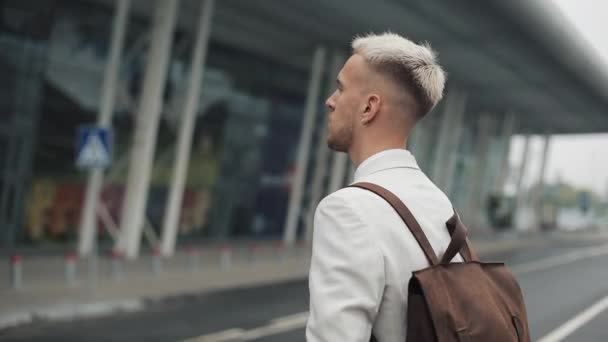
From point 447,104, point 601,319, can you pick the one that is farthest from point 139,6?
point 447,104

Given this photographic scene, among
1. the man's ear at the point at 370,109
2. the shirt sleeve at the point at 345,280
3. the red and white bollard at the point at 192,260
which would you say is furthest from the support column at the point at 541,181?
the shirt sleeve at the point at 345,280

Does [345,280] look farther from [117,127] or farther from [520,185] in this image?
[520,185]

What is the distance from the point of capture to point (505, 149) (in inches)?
1665

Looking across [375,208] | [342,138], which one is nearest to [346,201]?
[375,208]

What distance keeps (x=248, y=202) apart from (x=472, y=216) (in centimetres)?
1939

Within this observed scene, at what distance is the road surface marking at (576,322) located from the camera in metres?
9.98

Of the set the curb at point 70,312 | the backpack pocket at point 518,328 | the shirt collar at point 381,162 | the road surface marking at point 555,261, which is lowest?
the road surface marking at point 555,261

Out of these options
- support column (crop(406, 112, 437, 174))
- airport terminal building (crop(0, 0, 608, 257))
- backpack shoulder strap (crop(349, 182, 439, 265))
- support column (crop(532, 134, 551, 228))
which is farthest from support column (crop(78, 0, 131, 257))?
support column (crop(532, 134, 551, 228))

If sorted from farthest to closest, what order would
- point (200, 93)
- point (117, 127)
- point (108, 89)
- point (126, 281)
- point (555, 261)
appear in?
point (555, 261)
point (200, 93)
point (117, 127)
point (108, 89)
point (126, 281)

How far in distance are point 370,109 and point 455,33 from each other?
20.7m

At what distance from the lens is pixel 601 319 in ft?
39.1

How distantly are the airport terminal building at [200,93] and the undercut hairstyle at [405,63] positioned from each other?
35.3 ft

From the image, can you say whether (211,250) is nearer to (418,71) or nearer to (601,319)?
(601,319)

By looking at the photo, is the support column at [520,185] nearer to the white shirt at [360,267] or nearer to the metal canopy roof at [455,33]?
the metal canopy roof at [455,33]
